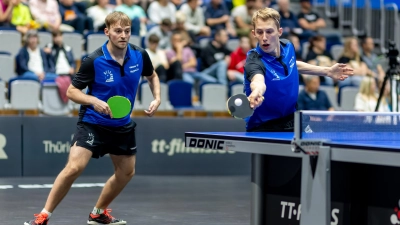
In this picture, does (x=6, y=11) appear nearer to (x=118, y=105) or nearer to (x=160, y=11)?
(x=160, y=11)

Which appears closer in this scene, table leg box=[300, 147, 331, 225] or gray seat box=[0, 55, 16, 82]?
table leg box=[300, 147, 331, 225]

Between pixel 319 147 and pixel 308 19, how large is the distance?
43.1 feet

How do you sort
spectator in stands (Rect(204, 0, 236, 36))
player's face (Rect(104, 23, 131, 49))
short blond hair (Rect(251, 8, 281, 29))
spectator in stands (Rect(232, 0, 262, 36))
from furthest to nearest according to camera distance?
spectator in stands (Rect(232, 0, 262, 36)) < spectator in stands (Rect(204, 0, 236, 36)) < player's face (Rect(104, 23, 131, 49)) < short blond hair (Rect(251, 8, 281, 29))

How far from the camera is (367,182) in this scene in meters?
5.36

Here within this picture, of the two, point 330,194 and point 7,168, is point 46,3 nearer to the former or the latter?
point 7,168

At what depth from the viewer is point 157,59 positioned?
14367 millimetres

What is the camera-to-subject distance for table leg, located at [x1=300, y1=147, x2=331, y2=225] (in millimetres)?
5211

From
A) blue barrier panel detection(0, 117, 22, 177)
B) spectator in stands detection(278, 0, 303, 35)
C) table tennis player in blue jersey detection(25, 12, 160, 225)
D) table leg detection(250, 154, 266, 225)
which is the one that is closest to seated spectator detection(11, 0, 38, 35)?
blue barrier panel detection(0, 117, 22, 177)

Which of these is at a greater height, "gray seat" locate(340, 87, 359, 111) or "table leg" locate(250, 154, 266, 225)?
"gray seat" locate(340, 87, 359, 111)

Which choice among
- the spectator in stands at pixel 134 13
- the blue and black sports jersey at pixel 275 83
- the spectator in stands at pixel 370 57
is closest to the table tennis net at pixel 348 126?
the blue and black sports jersey at pixel 275 83

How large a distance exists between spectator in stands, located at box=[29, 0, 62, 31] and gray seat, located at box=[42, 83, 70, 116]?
202cm

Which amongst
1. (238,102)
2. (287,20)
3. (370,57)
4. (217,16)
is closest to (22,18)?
(217,16)

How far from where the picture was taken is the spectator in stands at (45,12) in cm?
1474

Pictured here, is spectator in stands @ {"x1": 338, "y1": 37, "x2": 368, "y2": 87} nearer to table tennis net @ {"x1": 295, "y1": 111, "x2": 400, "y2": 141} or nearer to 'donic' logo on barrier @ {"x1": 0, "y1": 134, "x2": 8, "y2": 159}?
'donic' logo on barrier @ {"x1": 0, "y1": 134, "x2": 8, "y2": 159}
